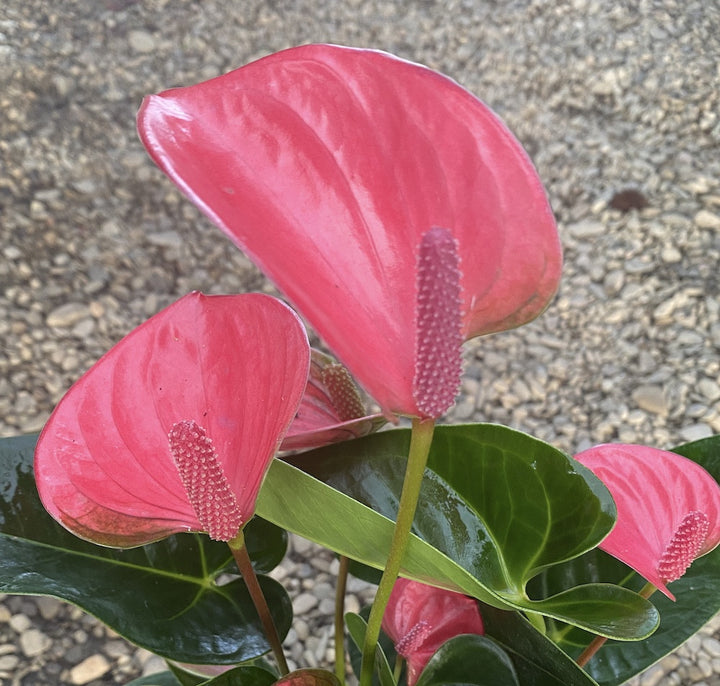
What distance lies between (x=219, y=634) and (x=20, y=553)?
4.7 inches

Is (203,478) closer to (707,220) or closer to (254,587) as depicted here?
(254,587)

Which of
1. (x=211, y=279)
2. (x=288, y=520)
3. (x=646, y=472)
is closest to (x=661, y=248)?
(x=211, y=279)

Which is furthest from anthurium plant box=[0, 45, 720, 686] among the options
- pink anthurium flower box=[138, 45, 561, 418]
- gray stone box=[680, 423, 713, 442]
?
gray stone box=[680, 423, 713, 442]

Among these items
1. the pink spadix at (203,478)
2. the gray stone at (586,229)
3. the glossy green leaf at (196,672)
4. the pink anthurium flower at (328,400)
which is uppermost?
the pink spadix at (203,478)

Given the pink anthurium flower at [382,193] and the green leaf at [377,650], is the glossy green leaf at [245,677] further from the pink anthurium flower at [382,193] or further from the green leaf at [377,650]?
the pink anthurium flower at [382,193]

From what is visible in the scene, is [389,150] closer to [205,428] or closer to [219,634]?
[205,428]

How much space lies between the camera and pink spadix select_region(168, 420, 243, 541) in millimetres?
308

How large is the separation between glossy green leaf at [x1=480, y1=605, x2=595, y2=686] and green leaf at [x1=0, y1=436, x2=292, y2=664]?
0.44 ft

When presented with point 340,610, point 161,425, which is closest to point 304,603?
point 340,610

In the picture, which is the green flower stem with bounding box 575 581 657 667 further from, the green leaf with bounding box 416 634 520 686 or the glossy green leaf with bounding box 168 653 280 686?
the glossy green leaf with bounding box 168 653 280 686

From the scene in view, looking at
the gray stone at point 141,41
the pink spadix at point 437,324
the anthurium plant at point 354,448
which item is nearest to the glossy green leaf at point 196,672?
the anthurium plant at point 354,448

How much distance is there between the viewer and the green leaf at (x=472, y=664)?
378 millimetres

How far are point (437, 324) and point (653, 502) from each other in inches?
9.0

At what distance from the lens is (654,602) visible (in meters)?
0.46
